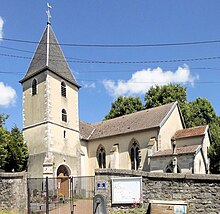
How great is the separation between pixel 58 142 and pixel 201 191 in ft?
65.6

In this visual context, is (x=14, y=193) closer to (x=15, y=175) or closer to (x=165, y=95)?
(x=15, y=175)

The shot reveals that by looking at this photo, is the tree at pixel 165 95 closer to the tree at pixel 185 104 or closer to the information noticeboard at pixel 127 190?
the tree at pixel 185 104

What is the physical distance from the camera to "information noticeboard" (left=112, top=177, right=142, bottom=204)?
13.6 m

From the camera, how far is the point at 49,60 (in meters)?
32.2

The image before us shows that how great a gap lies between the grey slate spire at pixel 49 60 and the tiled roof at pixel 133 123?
5640 mm

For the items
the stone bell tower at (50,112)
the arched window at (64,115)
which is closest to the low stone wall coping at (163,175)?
the stone bell tower at (50,112)

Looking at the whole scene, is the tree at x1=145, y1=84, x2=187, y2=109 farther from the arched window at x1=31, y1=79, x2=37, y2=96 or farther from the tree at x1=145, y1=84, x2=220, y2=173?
the arched window at x1=31, y1=79, x2=37, y2=96

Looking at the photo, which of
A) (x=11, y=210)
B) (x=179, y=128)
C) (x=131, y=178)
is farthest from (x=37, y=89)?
(x=131, y=178)

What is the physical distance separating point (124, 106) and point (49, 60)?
1733 centimetres

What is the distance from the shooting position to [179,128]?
32.6 m

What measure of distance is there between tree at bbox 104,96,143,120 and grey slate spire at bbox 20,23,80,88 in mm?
12659

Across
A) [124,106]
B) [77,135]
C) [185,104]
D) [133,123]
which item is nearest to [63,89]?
[77,135]

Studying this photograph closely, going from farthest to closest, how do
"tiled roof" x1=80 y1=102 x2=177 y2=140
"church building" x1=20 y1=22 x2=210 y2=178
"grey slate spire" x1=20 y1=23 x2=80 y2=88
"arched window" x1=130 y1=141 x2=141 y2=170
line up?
"grey slate spire" x1=20 y1=23 x2=80 y2=88
"arched window" x1=130 y1=141 x2=141 y2=170
"tiled roof" x1=80 y1=102 x2=177 y2=140
"church building" x1=20 y1=22 x2=210 y2=178

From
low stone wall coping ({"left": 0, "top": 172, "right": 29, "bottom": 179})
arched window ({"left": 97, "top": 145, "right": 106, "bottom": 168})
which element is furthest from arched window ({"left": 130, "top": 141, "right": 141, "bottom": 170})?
low stone wall coping ({"left": 0, "top": 172, "right": 29, "bottom": 179})
